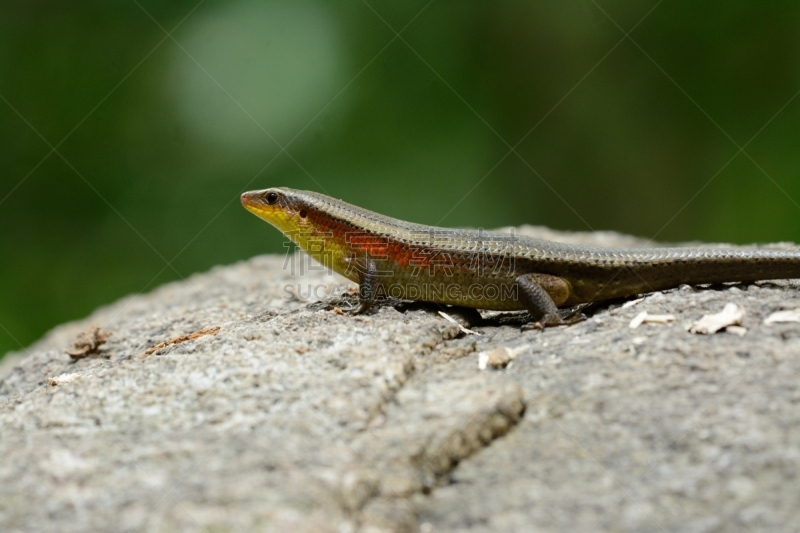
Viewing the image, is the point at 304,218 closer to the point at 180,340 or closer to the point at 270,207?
the point at 270,207

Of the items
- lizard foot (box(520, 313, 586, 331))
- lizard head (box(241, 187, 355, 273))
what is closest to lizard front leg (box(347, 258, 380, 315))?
lizard head (box(241, 187, 355, 273))

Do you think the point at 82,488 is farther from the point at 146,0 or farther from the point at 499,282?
the point at 146,0

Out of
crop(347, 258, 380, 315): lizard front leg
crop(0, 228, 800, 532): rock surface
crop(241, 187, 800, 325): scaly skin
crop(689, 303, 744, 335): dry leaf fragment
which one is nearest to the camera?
crop(0, 228, 800, 532): rock surface

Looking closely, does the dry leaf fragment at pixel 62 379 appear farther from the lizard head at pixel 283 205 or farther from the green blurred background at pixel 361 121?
the green blurred background at pixel 361 121

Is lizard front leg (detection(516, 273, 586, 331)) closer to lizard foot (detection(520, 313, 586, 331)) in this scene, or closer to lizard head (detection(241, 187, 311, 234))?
lizard foot (detection(520, 313, 586, 331))

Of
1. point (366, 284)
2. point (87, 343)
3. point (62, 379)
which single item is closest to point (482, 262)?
point (366, 284)

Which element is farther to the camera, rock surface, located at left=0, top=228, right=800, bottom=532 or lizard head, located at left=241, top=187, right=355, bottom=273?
lizard head, located at left=241, top=187, right=355, bottom=273

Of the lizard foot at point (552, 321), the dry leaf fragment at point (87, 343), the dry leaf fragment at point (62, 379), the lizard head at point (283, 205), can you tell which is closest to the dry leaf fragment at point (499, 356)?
the lizard foot at point (552, 321)

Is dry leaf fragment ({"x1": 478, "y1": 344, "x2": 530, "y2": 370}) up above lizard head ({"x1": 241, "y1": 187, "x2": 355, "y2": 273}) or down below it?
above
